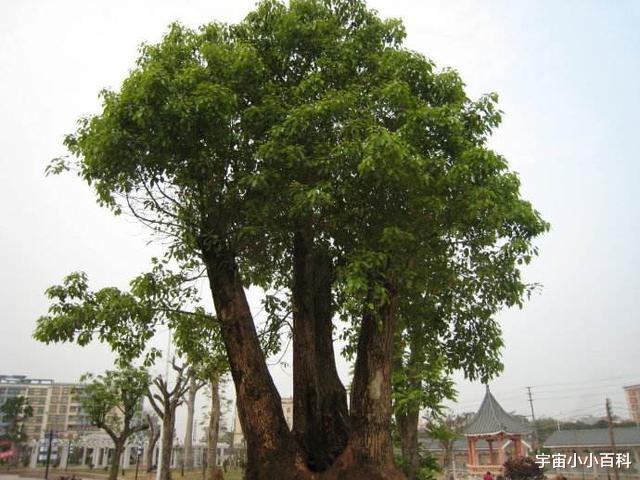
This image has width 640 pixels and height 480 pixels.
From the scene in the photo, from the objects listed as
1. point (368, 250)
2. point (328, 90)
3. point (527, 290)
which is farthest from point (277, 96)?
point (527, 290)

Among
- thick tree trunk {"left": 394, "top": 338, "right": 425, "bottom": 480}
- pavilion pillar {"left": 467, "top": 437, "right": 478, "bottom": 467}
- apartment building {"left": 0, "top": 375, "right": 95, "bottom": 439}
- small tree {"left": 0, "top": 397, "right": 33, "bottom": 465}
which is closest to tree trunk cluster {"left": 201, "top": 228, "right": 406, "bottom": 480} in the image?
thick tree trunk {"left": 394, "top": 338, "right": 425, "bottom": 480}

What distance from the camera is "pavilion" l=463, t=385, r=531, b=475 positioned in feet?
98.0

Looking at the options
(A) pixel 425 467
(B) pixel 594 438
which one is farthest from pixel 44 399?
(A) pixel 425 467

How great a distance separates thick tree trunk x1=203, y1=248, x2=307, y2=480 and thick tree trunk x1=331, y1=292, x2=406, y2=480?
73 cm

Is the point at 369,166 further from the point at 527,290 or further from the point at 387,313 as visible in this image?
the point at 527,290

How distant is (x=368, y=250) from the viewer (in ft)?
22.8

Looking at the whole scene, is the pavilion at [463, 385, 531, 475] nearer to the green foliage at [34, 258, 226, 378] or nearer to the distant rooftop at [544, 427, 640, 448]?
the distant rooftop at [544, 427, 640, 448]

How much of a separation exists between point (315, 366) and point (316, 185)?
112 inches

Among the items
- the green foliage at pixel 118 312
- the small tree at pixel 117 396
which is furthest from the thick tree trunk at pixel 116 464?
the green foliage at pixel 118 312

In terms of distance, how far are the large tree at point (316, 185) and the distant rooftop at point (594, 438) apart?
1180 inches

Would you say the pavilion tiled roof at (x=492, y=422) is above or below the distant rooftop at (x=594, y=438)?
above

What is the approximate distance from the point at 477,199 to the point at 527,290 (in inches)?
93.1

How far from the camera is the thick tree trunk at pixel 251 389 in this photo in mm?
6980

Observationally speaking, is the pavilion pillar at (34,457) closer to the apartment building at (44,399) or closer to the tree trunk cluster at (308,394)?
the apartment building at (44,399)
